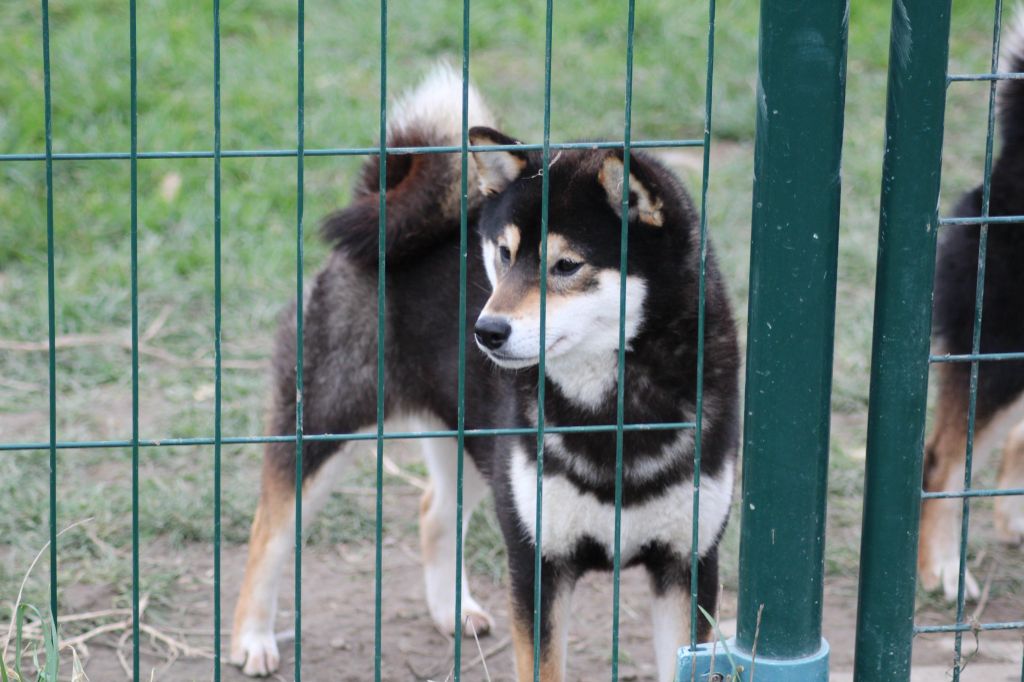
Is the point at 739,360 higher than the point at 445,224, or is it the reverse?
the point at 445,224

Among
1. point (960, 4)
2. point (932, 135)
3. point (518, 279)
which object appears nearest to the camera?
point (932, 135)

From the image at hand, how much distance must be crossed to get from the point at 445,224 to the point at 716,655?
4.62 ft

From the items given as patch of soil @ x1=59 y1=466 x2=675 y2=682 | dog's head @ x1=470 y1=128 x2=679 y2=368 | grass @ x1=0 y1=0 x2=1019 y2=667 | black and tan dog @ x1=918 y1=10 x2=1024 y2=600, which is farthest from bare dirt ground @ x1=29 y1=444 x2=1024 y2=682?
dog's head @ x1=470 y1=128 x2=679 y2=368

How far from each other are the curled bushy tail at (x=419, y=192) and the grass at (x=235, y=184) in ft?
3.40

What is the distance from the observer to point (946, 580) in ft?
12.3

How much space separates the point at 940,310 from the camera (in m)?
3.66

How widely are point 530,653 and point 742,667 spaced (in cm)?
65

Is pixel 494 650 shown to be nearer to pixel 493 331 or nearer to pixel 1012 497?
pixel 493 331

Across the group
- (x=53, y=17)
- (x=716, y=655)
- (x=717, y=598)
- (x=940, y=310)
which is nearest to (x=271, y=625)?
(x=717, y=598)

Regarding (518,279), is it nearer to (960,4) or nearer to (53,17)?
(53,17)

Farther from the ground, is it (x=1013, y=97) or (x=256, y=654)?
(x=1013, y=97)

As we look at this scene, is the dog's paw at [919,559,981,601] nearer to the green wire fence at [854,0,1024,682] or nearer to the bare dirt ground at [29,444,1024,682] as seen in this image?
the bare dirt ground at [29,444,1024,682]

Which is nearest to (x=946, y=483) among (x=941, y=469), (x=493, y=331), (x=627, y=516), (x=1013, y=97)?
(x=941, y=469)

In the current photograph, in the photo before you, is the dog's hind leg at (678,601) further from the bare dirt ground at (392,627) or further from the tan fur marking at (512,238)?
the tan fur marking at (512,238)
